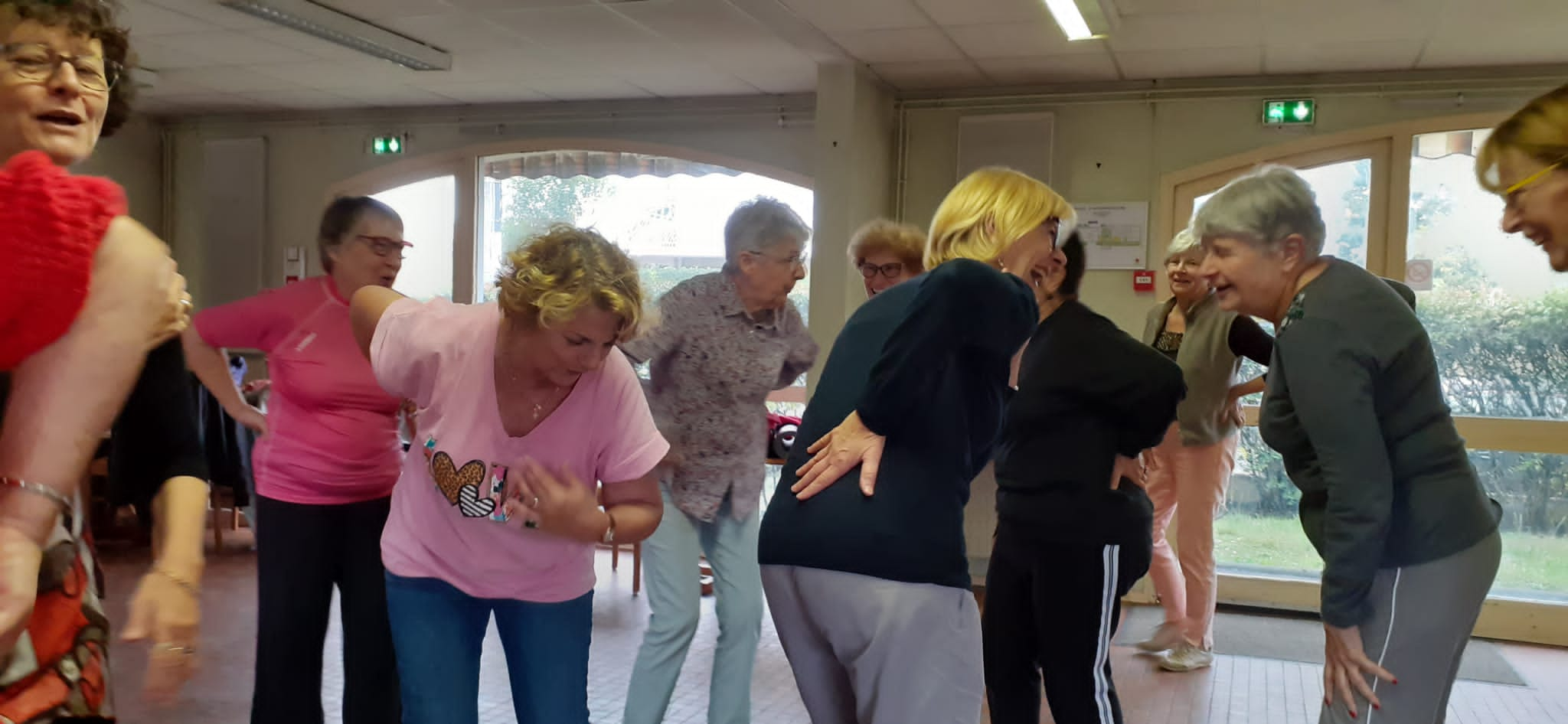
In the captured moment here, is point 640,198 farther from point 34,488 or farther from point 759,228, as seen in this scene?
point 34,488

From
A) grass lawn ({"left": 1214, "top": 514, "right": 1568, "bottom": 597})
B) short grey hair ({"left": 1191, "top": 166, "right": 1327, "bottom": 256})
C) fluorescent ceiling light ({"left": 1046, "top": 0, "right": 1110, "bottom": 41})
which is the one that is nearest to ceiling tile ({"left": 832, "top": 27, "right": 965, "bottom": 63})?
fluorescent ceiling light ({"left": 1046, "top": 0, "right": 1110, "bottom": 41})

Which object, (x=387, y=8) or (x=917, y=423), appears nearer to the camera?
(x=917, y=423)

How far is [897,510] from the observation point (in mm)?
1580

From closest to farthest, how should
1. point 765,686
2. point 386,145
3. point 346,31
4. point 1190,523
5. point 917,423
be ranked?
point 917,423 < point 765,686 < point 1190,523 < point 346,31 < point 386,145

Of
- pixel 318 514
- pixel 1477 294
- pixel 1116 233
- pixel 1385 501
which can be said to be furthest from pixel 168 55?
pixel 1477 294

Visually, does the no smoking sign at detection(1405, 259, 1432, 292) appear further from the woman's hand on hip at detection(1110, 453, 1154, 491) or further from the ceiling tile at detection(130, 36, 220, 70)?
the ceiling tile at detection(130, 36, 220, 70)

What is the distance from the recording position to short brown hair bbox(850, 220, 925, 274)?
3244 mm

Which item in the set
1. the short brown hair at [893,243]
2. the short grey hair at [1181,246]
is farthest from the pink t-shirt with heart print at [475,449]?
the short grey hair at [1181,246]

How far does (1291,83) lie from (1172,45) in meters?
0.85

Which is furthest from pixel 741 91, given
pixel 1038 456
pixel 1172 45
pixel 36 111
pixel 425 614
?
pixel 36 111

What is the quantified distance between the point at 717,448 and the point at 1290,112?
12.7ft

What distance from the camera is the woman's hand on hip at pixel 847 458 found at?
5.21 feet

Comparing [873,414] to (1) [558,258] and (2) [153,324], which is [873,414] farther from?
(2) [153,324]

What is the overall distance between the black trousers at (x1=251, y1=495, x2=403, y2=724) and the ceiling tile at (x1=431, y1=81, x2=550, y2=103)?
419 centimetres
